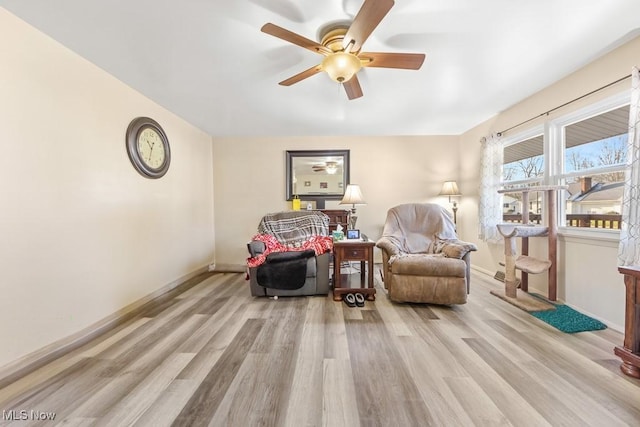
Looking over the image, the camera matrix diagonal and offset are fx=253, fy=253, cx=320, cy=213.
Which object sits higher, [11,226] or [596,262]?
[11,226]

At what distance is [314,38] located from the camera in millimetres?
1861

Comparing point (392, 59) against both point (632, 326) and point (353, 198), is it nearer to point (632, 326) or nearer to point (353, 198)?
point (353, 198)

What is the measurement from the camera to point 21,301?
1634 millimetres

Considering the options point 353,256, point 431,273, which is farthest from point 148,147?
point 431,273

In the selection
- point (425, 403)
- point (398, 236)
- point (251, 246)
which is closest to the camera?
point (425, 403)

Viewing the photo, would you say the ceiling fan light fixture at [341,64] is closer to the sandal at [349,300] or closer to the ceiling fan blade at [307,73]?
the ceiling fan blade at [307,73]

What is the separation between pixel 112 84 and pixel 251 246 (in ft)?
6.68

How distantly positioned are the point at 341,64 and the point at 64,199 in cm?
228

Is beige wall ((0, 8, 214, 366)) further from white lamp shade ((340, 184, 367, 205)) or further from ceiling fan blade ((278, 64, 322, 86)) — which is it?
white lamp shade ((340, 184, 367, 205))

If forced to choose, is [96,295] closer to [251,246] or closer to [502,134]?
[251,246]

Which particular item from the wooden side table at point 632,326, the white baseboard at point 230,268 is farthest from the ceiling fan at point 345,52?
the white baseboard at point 230,268

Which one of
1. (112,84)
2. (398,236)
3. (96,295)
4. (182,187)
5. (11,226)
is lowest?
(96,295)

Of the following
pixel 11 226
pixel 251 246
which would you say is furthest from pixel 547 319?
pixel 11 226

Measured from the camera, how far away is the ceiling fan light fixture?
5.57ft
